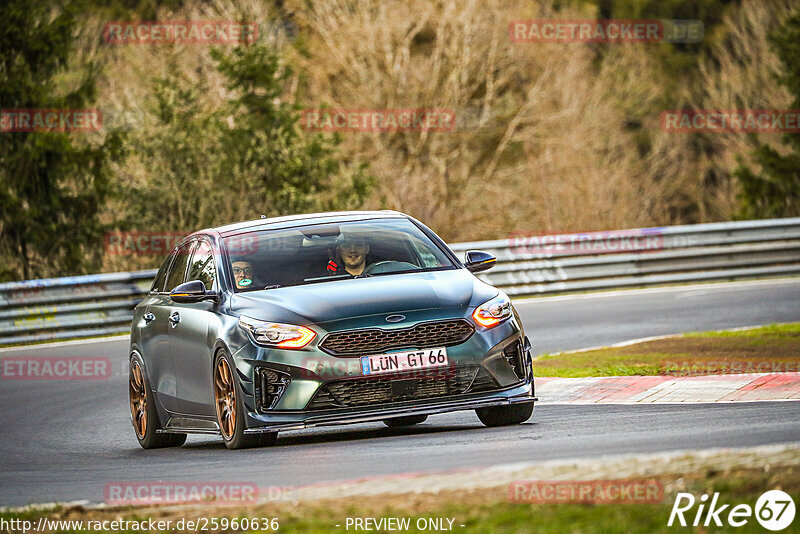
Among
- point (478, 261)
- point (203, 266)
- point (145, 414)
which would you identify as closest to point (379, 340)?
point (478, 261)

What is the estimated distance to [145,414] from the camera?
11.6 m

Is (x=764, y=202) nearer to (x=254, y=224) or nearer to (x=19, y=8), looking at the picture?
(x=19, y=8)

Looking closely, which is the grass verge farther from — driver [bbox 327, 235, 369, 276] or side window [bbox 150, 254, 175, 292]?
side window [bbox 150, 254, 175, 292]

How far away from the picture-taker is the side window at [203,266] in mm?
10766

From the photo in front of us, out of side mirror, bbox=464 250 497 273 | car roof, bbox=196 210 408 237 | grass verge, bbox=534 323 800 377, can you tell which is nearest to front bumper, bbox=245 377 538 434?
side mirror, bbox=464 250 497 273

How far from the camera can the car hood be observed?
9.48 meters

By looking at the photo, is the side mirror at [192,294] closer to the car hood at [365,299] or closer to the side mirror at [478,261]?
the car hood at [365,299]

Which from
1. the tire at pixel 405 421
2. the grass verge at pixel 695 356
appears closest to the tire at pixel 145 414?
the tire at pixel 405 421

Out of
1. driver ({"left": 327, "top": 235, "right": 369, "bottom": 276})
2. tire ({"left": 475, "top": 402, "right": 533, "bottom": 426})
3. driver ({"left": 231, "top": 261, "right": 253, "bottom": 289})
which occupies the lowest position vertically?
tire ({"left": 475, "top": 402, "right": 533, "bottom": 426})

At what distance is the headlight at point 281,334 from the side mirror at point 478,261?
6.01ft

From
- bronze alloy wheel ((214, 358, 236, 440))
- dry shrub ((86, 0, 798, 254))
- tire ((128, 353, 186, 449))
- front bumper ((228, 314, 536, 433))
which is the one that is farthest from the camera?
dry shrub ((86, 0, 798, 254))

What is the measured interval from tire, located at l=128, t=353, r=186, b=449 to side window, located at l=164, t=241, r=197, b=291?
25.6 inches

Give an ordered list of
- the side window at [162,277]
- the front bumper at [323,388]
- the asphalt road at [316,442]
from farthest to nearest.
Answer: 1. the side window at [162,277]
2. the front bumper at [323,388]
3. the asphalt road at [316,442]

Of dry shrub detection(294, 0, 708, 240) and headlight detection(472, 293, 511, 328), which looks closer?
headlight detection(472, 293, 511, 328)
